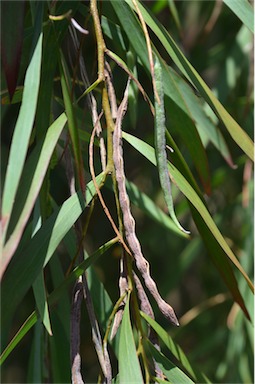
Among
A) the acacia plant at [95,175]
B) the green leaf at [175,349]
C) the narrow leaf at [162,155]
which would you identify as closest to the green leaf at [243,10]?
the acacia plant at [95,175]

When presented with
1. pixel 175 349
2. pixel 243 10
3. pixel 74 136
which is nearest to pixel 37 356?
pixel 175 349

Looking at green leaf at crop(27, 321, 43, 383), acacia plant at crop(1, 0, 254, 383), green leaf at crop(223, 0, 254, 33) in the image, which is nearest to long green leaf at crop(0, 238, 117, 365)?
acacia plant at crop(1, 0, 254, 383)

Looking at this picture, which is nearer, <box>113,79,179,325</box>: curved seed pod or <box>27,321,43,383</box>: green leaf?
<box>113,79,179,325</box>: curved seed pod

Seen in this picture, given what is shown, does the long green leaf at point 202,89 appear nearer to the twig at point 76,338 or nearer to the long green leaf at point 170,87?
the long green leaf at point 170,87

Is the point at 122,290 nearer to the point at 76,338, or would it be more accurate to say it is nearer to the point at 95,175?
the point at 76,338

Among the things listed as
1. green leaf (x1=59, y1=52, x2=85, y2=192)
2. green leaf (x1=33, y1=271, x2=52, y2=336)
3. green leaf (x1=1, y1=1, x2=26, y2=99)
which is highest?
green leaf (x1=1, y1=1, x2=26, y2=99)

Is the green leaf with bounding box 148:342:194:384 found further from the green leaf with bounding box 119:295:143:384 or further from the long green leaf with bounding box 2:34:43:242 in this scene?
the long green leaf with bounding box 2:34:43:242

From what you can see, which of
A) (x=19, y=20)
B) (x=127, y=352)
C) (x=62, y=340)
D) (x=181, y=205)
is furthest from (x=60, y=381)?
(x=181, y=205)
